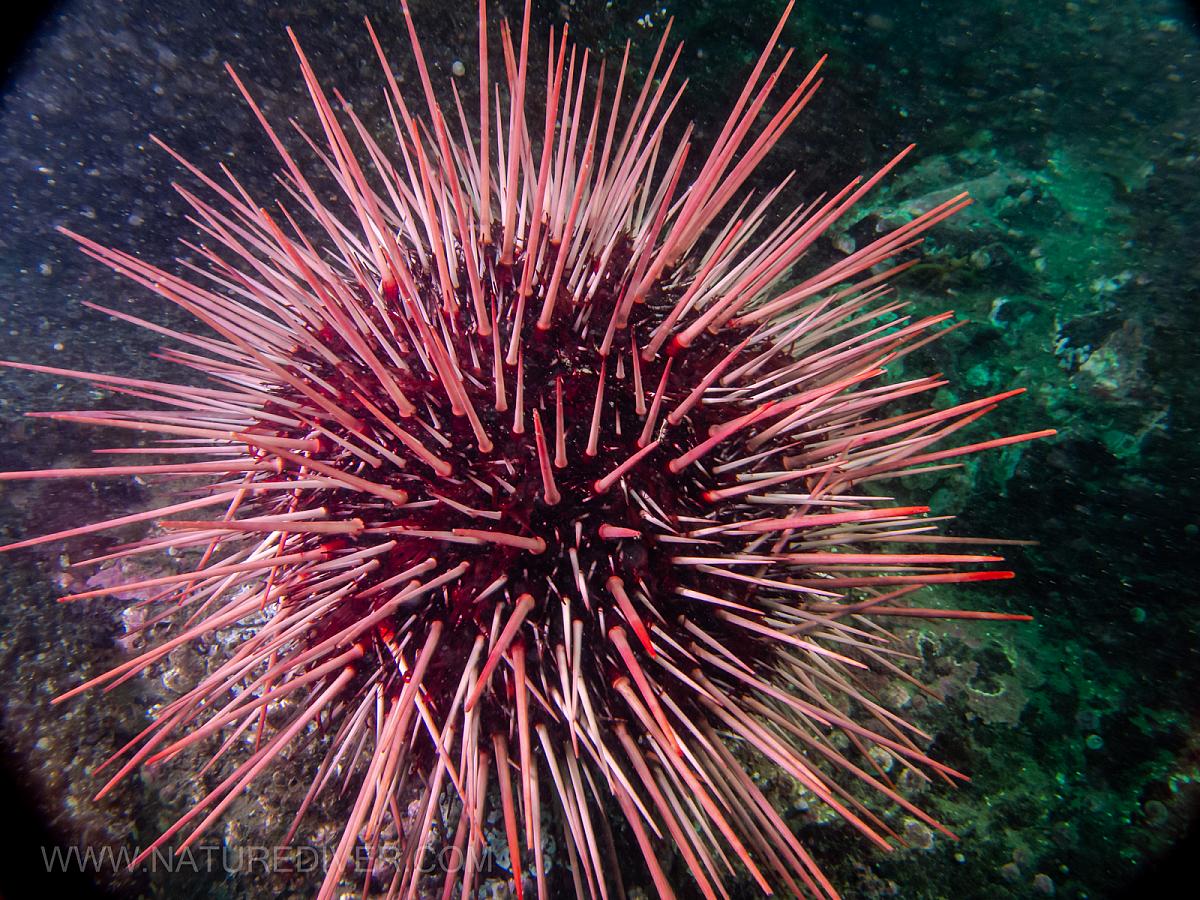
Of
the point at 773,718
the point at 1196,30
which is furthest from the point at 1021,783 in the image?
the point at 1196,30

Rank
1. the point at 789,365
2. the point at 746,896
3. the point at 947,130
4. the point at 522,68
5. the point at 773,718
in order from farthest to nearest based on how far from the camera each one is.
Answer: the point at 947,130 < the point at 746,896 < the point at 789,365 < the point at 773,718 < the point at 522,68

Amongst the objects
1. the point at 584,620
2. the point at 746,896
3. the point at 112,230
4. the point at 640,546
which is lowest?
the point at 746,896

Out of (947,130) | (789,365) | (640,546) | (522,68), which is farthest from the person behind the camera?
(947,130)

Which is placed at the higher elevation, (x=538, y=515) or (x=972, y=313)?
(x=972, y=313)

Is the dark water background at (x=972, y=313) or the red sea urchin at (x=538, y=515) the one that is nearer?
the red sea urchin at (x=538, y=515)

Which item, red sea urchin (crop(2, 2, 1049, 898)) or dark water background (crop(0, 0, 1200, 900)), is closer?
red sea urchin (crop(2, 2, 1049, 898))

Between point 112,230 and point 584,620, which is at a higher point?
point 112,230

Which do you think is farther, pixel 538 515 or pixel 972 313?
pixel 972 313

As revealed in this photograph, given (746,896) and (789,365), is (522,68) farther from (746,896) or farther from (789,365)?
(746,896)
